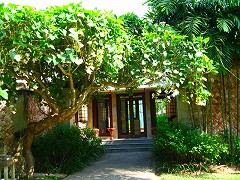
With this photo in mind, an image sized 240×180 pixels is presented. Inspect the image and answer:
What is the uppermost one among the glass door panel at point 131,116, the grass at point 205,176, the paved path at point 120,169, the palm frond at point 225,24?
the palm frond at point 225,24

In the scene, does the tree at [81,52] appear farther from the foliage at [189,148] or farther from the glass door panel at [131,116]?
the glass door panel at [131,116]

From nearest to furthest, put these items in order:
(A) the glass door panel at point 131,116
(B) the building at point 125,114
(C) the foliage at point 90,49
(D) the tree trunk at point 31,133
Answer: (C) the foliage at point 90,49, (D) the tree trunk at point 31,133, (B) the building at point 125,114, (A) the glass door panel at point 131,116

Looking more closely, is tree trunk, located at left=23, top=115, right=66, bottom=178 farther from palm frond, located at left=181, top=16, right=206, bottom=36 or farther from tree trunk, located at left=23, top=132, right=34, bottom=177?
palm frond, located at left=181, top=16, right=206, bottom=36

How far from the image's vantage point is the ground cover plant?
6.67 meters

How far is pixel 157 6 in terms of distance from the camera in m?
6.76

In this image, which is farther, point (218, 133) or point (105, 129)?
point (105, 129)

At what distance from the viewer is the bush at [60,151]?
7.31 meters

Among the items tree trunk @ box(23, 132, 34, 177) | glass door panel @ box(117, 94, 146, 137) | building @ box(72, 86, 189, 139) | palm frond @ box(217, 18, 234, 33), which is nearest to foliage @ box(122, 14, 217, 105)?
palm frond @ box(217, 18, 234, 33)

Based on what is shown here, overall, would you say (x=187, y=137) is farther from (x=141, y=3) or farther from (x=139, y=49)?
(x=141, y=3)

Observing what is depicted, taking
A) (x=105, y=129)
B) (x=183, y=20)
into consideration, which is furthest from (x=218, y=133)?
(x=105, y=129)

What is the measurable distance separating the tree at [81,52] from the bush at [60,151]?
45.2 inches

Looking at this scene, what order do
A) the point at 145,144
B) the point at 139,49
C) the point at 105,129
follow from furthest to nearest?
the point at 105,129, the point at 145,144, the point at 139,49

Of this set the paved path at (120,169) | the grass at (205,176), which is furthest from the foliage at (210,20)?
the paved path at (120,169)

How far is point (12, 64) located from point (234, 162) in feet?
19.1
